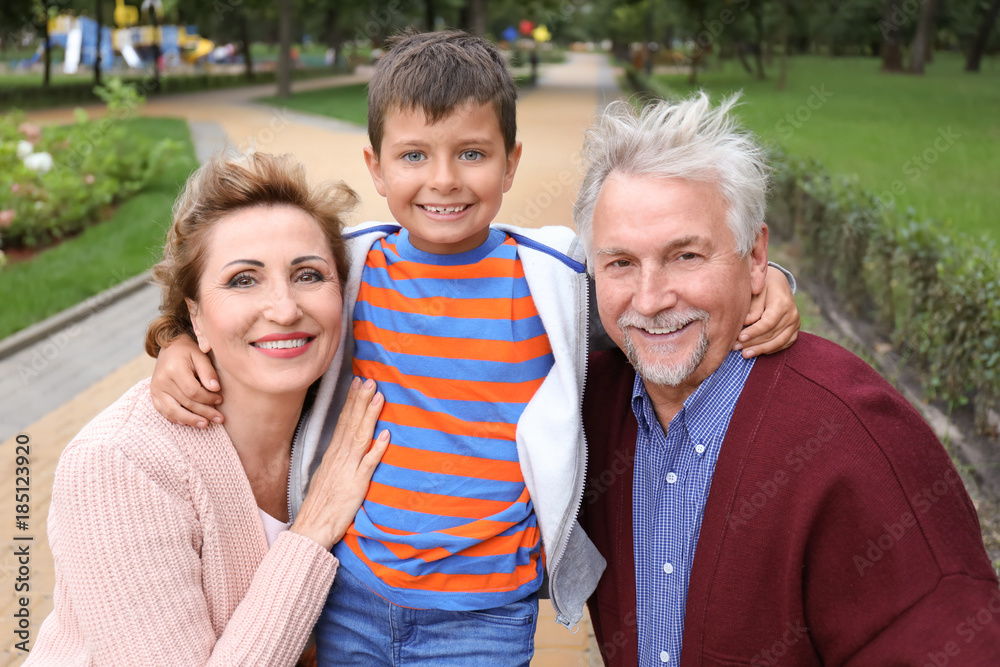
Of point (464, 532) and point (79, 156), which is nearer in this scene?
point (464, 532)

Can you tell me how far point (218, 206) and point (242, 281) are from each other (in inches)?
8.7

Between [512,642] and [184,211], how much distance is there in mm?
1435

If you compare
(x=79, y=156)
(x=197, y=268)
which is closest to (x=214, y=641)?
(x=197, y=268)

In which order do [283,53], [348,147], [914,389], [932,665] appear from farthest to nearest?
[283,53]
[348,147]
[914,389]
[932,665]

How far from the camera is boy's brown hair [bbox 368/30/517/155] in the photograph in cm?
238

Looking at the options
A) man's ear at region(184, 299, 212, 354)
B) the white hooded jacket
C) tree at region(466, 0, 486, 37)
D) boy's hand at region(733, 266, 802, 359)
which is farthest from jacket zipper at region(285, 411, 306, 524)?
tree at region(466, 0, 486, 37)

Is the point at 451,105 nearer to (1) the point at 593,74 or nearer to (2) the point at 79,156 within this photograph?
(2) the point at 79,156

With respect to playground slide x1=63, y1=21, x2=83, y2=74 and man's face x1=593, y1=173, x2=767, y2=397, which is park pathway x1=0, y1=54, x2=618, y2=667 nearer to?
man's face x1=593, y1=173, x2=767, y2=397

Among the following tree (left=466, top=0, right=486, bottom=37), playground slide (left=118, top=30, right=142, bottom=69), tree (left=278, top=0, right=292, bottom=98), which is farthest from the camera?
playground slide (left=118, top=30, right=142, bottom=69)

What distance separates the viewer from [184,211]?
2348 millimetres

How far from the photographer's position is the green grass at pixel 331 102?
2286cm

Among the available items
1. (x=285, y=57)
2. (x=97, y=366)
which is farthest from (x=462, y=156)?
(x=285, y=57)

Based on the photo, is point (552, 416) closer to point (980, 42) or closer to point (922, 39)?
point (922, 39)

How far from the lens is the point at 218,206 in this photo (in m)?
2.30
